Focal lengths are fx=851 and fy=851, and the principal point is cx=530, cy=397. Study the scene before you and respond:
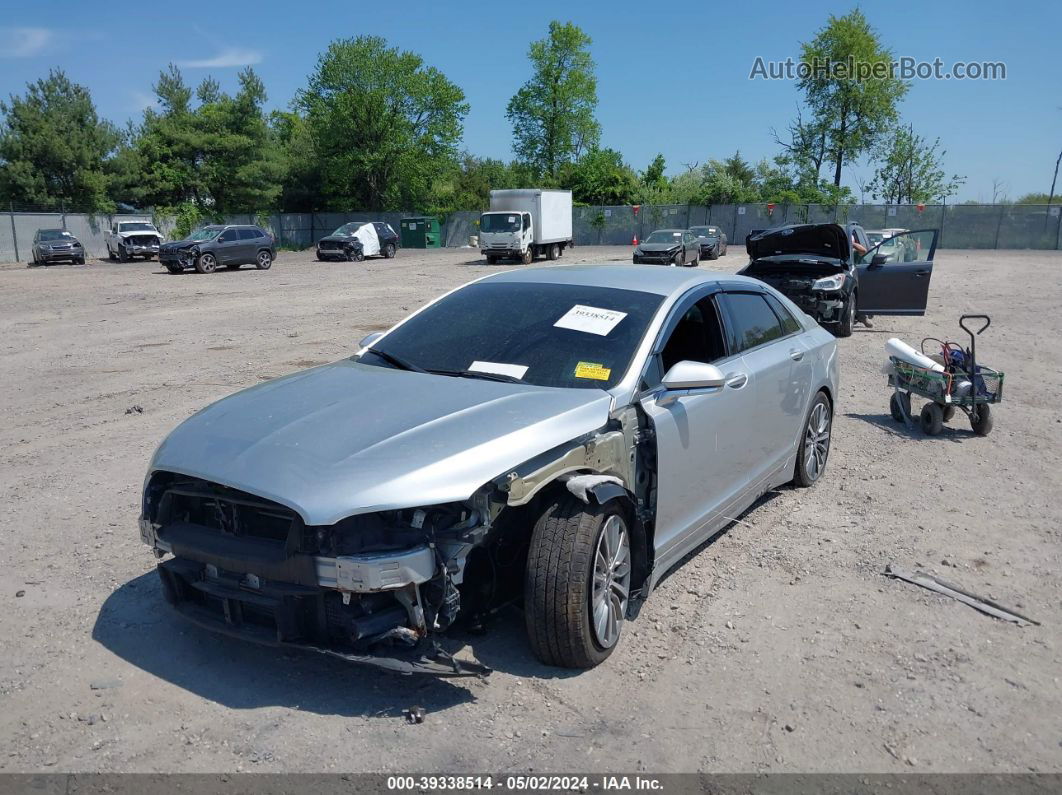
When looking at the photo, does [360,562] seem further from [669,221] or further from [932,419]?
[669,221]

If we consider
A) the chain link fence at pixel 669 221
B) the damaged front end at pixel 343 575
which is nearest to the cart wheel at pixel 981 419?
the damaged front end at pixel 343 575

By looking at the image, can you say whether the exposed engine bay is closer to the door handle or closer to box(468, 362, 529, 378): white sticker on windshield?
box(468, 362, 529, 378): white sticker on windshield

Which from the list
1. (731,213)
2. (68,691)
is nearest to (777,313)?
(68,691)

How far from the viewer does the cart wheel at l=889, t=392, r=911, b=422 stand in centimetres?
822

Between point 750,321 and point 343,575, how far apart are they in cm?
321

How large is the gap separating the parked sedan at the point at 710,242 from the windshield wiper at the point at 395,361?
33.8 m

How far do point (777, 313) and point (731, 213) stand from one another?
52941 mm

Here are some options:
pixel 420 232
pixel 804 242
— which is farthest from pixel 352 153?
pixel 804 242

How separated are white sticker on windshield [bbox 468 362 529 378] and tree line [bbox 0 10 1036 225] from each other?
1996 inches

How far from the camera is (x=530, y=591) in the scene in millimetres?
3482

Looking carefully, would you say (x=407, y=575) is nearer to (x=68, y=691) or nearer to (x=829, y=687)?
(x=68, y=691)

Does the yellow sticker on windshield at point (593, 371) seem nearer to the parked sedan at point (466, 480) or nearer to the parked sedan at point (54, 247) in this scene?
the parked sedan at point (466, 480)

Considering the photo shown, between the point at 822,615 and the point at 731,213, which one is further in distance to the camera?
the point at 731,213

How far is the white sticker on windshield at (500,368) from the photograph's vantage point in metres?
4.19
